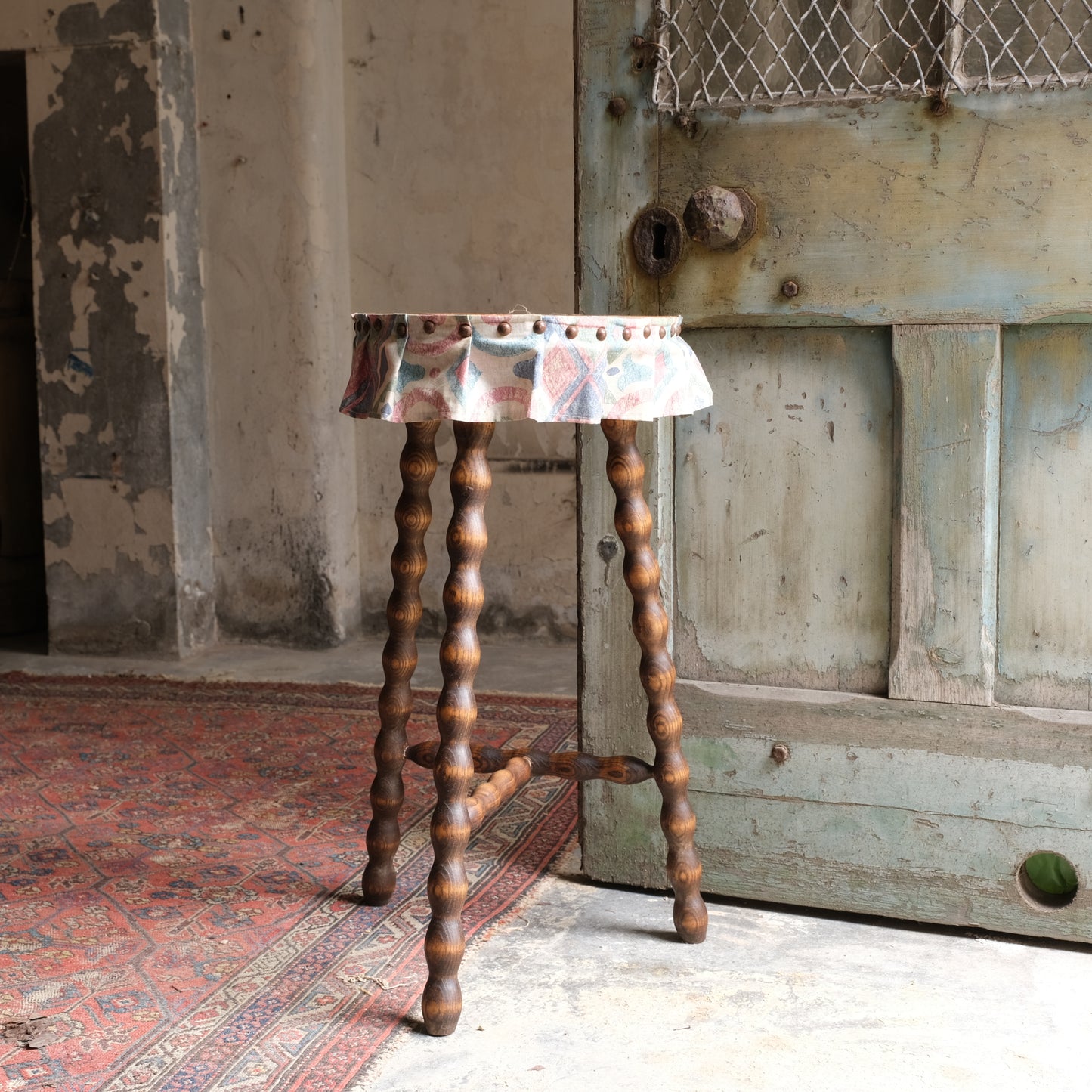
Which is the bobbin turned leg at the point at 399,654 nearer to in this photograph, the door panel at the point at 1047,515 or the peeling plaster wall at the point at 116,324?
the door panel at the point at 1047,515

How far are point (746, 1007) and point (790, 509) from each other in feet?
2.92

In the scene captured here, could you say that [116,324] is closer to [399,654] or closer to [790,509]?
[399,654]

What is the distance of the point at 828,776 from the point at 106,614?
320 cm

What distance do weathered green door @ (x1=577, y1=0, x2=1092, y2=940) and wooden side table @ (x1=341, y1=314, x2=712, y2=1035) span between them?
0.24 metres

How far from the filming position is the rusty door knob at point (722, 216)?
242cm

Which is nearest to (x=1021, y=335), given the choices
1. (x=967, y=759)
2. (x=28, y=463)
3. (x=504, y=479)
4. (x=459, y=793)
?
(x=967, y=759)

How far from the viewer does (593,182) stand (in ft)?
8.27

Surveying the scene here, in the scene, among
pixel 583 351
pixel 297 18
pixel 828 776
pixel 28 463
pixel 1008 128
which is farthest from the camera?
pixel 28 463

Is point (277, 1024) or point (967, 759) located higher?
point (967, 759)

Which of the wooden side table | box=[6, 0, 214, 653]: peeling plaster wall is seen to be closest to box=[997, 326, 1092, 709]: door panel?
the wooden side table

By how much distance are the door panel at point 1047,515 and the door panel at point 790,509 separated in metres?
0.21

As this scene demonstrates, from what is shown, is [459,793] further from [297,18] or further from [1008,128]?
[297,18]

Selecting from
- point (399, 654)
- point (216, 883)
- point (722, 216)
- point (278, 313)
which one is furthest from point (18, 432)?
point (722, 216)

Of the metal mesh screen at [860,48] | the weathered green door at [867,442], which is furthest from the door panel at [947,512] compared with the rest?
the metal mesh screen at [860,48]
